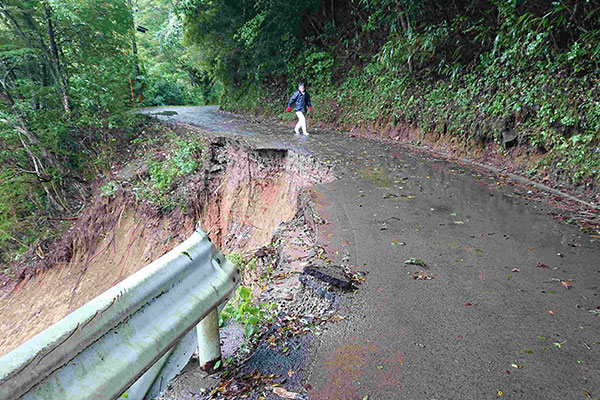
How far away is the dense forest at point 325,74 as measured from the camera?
7660 millimetres

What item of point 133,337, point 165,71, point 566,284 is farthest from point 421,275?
point 165,71

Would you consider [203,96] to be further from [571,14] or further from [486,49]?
[571,14]

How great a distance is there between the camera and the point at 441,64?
36.0 ft

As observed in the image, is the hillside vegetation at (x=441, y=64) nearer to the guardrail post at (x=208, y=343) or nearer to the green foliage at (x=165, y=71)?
the guardrail post at (x=208, y=343)

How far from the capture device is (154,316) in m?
1.82

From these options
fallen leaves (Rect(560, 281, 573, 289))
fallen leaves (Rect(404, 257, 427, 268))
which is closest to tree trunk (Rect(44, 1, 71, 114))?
fallen leaves (Rect(404, 257, 427, 268))

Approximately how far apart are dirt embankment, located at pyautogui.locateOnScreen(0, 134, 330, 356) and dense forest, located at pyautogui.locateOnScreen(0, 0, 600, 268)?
1764mm

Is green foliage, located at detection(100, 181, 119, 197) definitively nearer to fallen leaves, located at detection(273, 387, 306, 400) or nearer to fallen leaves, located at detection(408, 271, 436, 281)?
fallen leaves, located at detection(408, 271, 436, 281)

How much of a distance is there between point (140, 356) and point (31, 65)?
1670 centimetres

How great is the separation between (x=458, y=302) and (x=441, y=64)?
9583 millimetres

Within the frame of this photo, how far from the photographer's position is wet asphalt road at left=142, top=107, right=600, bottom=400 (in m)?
2.46

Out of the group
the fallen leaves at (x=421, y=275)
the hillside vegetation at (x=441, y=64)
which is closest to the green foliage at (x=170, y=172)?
the hillside vegetation at (x=441, y=64)

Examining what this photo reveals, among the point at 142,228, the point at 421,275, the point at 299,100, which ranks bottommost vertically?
the point at 142,228

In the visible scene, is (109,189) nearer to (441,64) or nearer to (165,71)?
(441,64)
